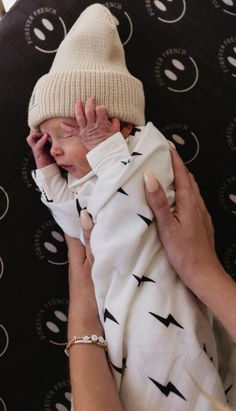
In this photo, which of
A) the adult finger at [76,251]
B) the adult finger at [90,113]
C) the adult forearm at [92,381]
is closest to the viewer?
the adult forearm at [92,381]

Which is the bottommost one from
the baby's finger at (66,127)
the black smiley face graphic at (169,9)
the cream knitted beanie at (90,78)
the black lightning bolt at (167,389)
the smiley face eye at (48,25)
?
the black lightning bolt at (167,389)

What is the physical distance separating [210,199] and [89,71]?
0.42 m

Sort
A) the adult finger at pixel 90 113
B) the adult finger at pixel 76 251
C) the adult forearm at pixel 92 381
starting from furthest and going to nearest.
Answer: the adult finger at pixel 76 251, the adult finger at pixel 90 113, the adult forearm at pixel 92 381

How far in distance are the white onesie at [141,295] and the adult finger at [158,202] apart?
17 millimetres

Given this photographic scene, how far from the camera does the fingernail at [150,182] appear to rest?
2.81 ft

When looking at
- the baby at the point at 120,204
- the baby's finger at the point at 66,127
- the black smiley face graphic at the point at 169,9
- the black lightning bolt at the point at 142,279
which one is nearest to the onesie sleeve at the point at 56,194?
the baby at the point at 120,204

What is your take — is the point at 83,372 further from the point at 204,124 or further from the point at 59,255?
the point at 204,124

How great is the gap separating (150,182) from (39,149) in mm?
286

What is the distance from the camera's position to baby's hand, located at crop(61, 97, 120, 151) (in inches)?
35.8

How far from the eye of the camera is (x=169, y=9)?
1.06m

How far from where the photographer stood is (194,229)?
0.88m

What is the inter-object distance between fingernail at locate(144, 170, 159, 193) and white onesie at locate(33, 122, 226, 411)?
2cm

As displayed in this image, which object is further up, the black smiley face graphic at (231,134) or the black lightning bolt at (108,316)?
the black smiley face graphic at (231,134)

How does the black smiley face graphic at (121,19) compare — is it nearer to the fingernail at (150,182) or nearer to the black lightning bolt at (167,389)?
the fingernail at (150,182)
